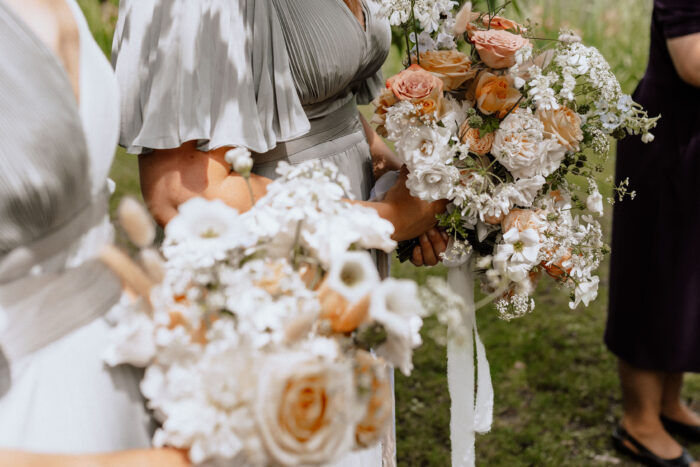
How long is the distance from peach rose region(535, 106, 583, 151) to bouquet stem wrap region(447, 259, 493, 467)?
0.48m

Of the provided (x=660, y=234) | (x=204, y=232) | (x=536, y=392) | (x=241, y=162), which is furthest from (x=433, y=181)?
(x=536, y=392)

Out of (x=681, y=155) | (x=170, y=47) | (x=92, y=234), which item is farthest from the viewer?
(x=681, y=155)

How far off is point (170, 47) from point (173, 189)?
12.0 inches

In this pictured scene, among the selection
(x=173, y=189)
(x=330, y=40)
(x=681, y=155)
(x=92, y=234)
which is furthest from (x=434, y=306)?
(x=681, y=155)

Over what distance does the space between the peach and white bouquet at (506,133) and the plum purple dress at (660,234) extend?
1143mm

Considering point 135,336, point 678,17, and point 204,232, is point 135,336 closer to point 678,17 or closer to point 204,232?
point 204,232

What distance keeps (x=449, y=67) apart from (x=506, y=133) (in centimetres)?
23

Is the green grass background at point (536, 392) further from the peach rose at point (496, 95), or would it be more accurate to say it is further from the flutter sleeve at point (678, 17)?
the peach rose at point (496, 95)

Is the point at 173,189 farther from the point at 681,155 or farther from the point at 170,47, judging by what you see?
the point at 681,155

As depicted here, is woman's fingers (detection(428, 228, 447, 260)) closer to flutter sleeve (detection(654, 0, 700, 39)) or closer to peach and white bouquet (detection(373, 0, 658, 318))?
peach and white bouquet (detection(373, 0, 658, 318))

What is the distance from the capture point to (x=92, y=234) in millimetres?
1187

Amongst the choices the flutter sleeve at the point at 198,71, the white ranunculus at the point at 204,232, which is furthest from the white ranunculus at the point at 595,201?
the white ranunculus at the point at 204,232

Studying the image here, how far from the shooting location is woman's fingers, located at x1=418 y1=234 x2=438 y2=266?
78.8 inches

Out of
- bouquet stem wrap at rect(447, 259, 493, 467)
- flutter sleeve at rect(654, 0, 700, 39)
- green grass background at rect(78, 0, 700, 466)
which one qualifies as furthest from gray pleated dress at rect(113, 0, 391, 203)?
green grass background at rect(78, 0, 700, 466)
